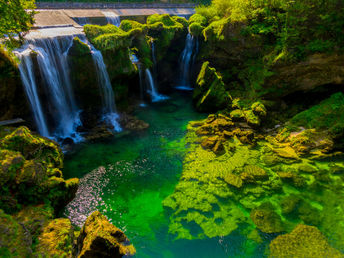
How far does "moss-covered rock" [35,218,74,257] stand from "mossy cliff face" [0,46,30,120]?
26.7ft

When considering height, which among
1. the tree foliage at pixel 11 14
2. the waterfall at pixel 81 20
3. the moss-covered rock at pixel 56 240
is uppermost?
the tree foliage at pixel 11 14

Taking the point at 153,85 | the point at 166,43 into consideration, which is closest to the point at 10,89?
the point at 153,85

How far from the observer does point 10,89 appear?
12.1 m

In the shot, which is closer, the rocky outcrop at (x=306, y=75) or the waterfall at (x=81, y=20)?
the rocky outcrop at (x=306, y=75)

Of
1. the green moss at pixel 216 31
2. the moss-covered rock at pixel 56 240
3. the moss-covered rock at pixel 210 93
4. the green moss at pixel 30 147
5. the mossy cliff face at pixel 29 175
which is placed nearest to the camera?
the moss-covered rock at pixel 56 240

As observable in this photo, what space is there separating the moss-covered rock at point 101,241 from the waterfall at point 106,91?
8924 mm

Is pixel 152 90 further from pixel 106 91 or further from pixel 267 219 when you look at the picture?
pixel 267 219

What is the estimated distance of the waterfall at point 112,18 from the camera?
2802cm

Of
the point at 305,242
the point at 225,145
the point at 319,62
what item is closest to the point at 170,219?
the point at 305,242

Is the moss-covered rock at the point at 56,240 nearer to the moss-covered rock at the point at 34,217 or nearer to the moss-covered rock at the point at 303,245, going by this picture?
the moss-covered rock at the point at 34,217

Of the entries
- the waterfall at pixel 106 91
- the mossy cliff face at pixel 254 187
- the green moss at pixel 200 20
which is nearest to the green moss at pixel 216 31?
the green moss at pixel 200 20

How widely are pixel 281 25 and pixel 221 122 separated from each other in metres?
8.39

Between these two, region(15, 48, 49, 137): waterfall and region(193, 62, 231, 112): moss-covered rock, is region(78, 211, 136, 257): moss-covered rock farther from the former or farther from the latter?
region(193, 62, 231, 112): moss-covered rock

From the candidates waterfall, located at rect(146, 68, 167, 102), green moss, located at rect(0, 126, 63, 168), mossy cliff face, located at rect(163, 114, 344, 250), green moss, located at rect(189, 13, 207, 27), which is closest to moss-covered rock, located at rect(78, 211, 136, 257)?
mossy cliff face, located at rect(163, 114, 344, 250)
